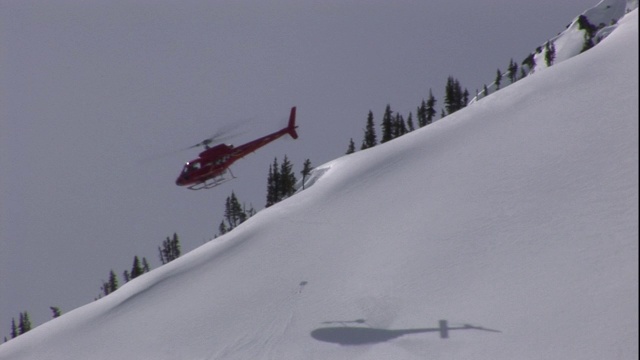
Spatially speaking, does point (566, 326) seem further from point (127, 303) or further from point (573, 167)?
point (127, 303)

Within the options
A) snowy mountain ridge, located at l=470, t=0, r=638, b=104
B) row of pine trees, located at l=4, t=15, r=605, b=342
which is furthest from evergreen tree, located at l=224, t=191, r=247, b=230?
snowy mountain ridge, located at l=470, t=0, r=638, b=104

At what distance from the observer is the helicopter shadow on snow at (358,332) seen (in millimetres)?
21312

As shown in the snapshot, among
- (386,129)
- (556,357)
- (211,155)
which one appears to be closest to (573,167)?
(556,357)

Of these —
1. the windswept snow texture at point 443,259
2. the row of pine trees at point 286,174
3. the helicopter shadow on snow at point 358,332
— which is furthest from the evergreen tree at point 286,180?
the helicopter shadow on snow at point 358,332

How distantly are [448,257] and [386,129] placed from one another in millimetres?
67777

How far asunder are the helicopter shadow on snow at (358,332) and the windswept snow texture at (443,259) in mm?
54

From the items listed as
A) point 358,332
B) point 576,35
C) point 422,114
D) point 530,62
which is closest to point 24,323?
point 422,114

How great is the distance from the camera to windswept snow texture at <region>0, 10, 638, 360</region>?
18.5 m

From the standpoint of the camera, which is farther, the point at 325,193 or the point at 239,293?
the point at 325,193

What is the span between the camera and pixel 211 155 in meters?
36.8

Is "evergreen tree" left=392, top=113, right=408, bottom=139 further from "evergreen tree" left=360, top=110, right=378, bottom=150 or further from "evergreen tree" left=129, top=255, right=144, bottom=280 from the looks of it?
"evergreen tree" left=129, top=255, right=144, bottom=280

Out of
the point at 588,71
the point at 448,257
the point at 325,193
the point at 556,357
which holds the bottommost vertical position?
the point at 556,357

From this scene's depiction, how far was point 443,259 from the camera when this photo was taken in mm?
24375

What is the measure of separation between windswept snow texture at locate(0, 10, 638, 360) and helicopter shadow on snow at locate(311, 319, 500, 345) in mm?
54
